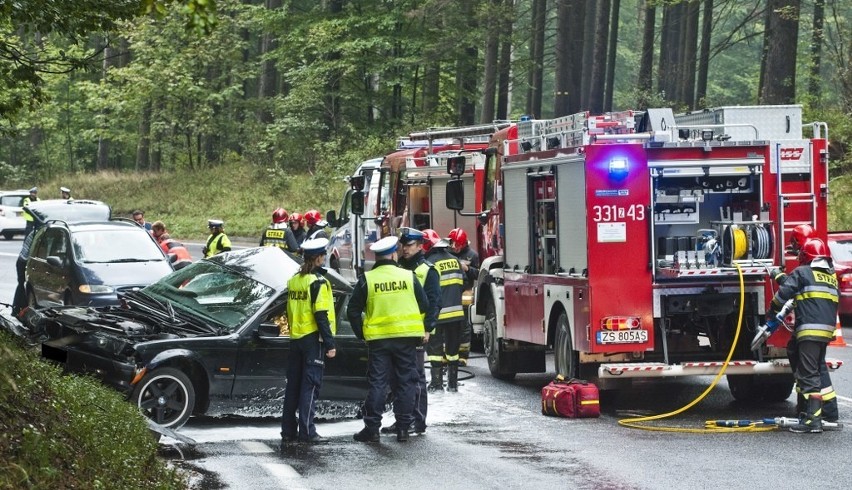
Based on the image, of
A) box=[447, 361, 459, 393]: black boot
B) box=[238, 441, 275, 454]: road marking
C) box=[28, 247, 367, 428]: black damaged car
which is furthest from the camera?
box=[447, 361, 459, 393]: black boot

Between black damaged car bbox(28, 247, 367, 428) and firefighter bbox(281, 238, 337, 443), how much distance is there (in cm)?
59

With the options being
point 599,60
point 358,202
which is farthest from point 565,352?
point 599,60

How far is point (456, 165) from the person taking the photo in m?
18.4

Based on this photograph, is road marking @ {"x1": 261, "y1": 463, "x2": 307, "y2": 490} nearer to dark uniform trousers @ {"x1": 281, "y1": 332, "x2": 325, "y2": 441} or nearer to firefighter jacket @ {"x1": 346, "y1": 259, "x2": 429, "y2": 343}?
dark uniform trousers @ {"x1": 281, "y1": 332, "x2": 325, "y2": 441}

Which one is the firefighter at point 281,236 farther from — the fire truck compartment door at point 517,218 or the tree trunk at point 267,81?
the tree trunk at point 267,81

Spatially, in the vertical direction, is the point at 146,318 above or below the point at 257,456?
above

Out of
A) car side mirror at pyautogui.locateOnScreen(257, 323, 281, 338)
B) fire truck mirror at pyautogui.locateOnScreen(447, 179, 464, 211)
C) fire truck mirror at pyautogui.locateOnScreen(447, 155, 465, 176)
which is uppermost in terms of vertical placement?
fire truck mirror at pyautogui.locateOnScreen(447, 155, 465, 176)

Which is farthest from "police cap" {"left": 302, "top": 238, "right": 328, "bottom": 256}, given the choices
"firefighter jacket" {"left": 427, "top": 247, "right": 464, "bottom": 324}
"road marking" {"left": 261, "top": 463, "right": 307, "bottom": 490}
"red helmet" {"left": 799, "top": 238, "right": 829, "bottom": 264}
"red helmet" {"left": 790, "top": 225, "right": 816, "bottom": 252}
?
"red helmet" {"left": 790, "top": 225, "right": 816, "bottom": 252}

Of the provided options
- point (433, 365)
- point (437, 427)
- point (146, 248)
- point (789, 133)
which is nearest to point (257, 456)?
point (437, 427)

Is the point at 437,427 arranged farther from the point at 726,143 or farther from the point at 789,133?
the point at 789,133

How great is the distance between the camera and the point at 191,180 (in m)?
51.4

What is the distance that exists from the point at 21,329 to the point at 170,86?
128 feet

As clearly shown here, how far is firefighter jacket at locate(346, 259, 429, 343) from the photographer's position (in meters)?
11.4

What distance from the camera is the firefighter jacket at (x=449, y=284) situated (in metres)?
14.3
